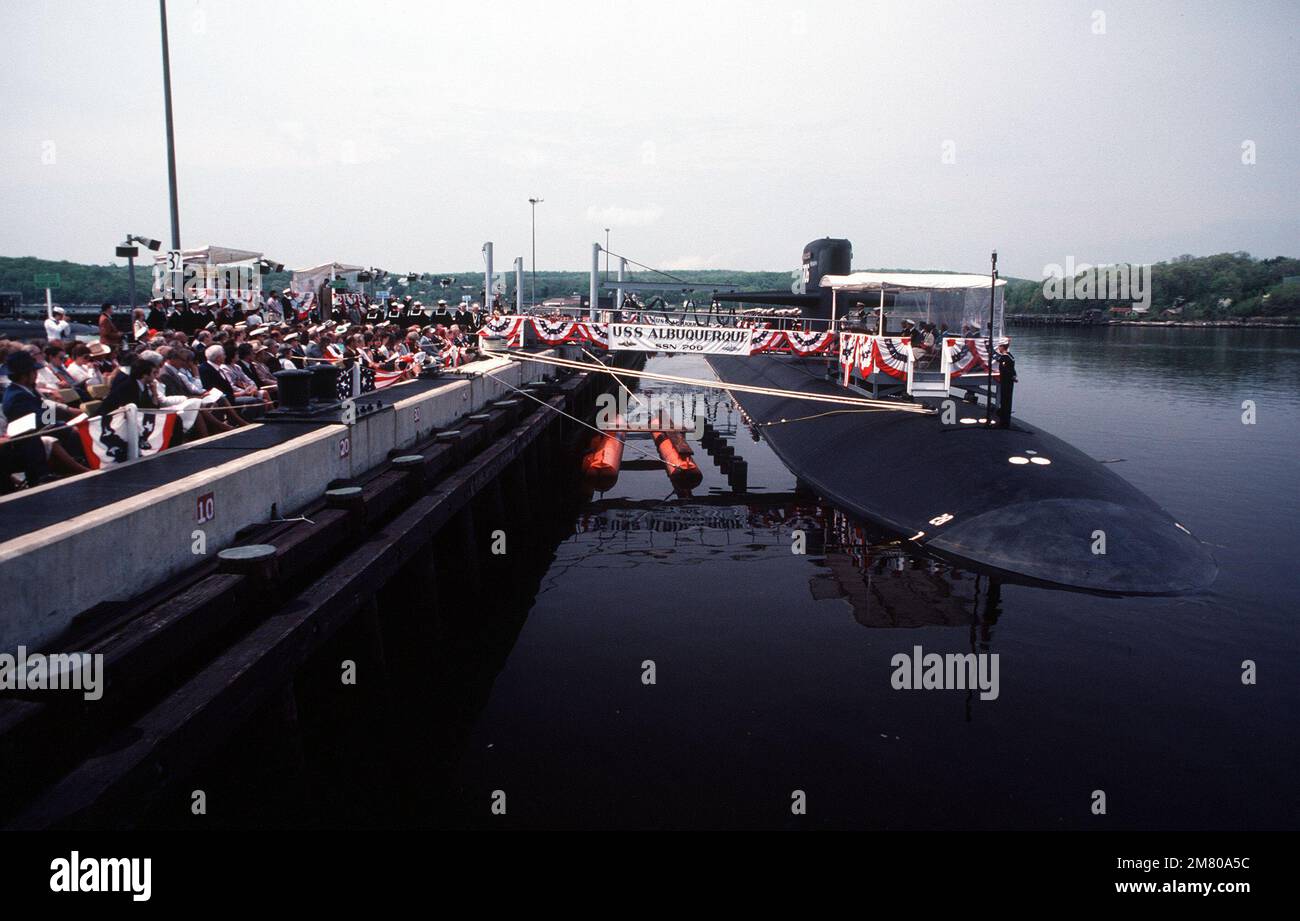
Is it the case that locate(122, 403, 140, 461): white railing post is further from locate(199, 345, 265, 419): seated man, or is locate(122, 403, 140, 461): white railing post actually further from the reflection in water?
the reflection in water

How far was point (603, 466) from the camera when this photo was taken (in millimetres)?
25172

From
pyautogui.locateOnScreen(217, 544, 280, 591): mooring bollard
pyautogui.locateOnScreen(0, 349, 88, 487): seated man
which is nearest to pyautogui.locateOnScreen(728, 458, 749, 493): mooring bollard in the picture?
pyautogui.locateOnScreen(217, 544, 280, 591): mooring bollard

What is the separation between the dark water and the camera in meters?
9.16

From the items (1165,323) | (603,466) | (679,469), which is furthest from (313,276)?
(1165,323)

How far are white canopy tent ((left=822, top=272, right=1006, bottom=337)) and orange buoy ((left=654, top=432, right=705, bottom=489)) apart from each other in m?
Answer: 6.18

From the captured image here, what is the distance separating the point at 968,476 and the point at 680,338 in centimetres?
876

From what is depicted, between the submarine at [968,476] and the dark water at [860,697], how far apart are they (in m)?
0.57

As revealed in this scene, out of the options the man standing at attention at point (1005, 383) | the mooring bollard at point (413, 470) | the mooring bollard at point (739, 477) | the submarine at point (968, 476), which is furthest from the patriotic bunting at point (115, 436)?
the man standing at attention at point (1005, 383)

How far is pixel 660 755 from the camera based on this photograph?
1004cm

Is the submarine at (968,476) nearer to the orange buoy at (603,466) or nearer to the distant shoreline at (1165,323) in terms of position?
the orange buoy at (603,466)
